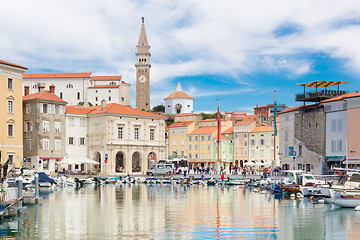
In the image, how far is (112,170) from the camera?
8288 centimetres

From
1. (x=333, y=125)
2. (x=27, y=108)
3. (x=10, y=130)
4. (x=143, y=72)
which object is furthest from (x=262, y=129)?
(x=143, y=72)

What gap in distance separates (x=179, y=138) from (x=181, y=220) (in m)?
86.0

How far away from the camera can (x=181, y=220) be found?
30984 mm

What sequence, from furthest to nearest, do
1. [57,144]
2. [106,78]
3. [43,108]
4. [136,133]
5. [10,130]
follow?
[106,78]
[136,133]
[57,144]
[43,108]
[10,130]

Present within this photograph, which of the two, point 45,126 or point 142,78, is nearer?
point 45,126

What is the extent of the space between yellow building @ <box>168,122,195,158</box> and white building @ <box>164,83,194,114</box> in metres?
50.6

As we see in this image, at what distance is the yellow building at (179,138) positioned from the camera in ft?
381

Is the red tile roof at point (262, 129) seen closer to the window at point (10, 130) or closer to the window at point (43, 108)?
the window at point (43, 108)

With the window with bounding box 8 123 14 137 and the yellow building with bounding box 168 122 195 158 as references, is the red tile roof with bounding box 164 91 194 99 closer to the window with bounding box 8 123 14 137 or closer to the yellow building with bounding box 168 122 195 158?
the yellow building with bounding box 168 122 195 158

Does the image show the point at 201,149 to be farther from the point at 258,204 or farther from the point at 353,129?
the point at 258,204

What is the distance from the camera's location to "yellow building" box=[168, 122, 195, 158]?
116m

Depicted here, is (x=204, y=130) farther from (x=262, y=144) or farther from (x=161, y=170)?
(x=161, y=170)

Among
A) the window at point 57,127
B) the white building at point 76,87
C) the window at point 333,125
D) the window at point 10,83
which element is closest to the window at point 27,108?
the window at point 57,127

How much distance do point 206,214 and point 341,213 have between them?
29.4 feet
